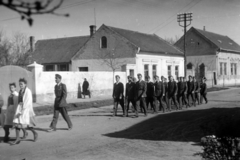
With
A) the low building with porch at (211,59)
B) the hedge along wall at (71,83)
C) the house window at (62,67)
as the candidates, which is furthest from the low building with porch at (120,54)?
the low building with porch at (211,59)

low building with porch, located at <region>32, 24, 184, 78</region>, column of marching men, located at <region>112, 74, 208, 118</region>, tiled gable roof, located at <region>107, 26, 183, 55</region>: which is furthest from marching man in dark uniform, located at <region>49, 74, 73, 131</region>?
tiled gable roof, located at <region>107, 26, 183, 55</region>

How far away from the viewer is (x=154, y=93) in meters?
14.0

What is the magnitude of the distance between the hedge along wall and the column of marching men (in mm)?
6931

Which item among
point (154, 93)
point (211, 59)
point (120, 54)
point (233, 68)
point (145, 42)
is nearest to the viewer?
point (154, 93)

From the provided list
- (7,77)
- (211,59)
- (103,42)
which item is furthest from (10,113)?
(211,59)

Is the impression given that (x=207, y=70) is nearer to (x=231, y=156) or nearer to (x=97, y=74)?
(x=97, y=74)

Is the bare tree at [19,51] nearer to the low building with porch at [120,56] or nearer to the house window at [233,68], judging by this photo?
the low building with porch at [120,56]

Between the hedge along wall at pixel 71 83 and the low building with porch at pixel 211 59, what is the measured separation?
1986 centimetres

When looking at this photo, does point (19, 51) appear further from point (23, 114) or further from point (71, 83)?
point (23, 114)

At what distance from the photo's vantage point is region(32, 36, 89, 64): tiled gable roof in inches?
1531

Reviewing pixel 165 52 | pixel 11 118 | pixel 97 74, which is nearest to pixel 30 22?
pixel 11 118

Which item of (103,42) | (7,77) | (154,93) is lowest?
(154,93)

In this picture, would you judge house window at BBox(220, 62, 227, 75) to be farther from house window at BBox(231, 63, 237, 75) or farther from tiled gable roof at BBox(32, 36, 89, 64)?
tiled gable roof at BBox(32, 36, 89, 64)

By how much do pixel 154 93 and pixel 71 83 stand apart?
32.8 feet
